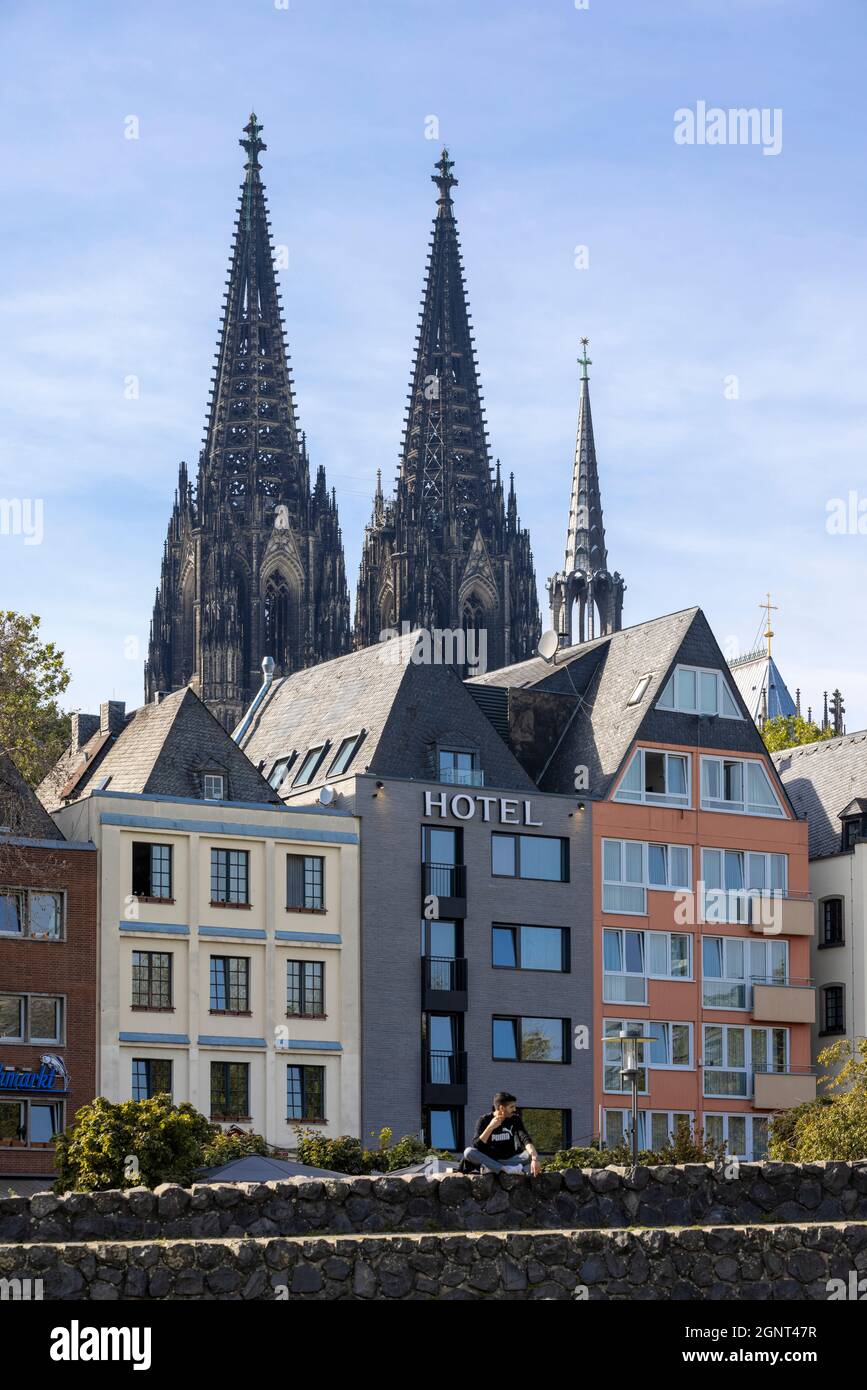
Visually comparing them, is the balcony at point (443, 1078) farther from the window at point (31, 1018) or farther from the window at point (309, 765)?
the window at point (31, 1018)

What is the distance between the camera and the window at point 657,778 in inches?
3219

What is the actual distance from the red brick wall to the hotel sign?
1063 cm

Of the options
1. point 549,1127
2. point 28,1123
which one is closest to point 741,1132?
point 549,1127

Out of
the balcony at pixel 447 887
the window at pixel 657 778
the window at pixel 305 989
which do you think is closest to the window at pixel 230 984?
the window at pixel 305 989

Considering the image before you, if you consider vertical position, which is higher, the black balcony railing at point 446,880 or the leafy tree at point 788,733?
the leafy tree at point 788,733

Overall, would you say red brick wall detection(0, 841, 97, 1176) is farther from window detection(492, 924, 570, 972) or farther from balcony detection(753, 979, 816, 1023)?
balcony detection(753, 979, 816, 1023)

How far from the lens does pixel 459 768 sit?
80.3 m

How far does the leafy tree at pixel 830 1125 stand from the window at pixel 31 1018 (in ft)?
61.5

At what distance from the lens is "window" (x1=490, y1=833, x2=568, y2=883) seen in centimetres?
7912

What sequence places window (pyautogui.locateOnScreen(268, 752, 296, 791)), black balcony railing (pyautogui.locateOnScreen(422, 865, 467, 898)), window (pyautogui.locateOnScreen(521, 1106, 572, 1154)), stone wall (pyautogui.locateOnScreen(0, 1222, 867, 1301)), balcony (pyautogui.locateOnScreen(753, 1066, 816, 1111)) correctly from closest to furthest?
stone wall (pyautogui.locateOnScreen(0, 1222, 867, 1301)) → window (pyautogui.locateOnScreen(521, 1106, 572, 1154)) → black balcony railing (pyautogui.locateOnScreen(422, 865, 467, 898)) → balcony (pyautogui.locateOnScreen(753, 1066, 816, 1111)) → window (pyautogui.locateOnScreen(268, 752, 296, 791))

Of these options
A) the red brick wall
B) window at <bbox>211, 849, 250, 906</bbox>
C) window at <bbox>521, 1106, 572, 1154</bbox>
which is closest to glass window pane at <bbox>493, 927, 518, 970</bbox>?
window at <bbox>521, 1106, 572, 1154</bbox>

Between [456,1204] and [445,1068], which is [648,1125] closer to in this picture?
[445,1068]
